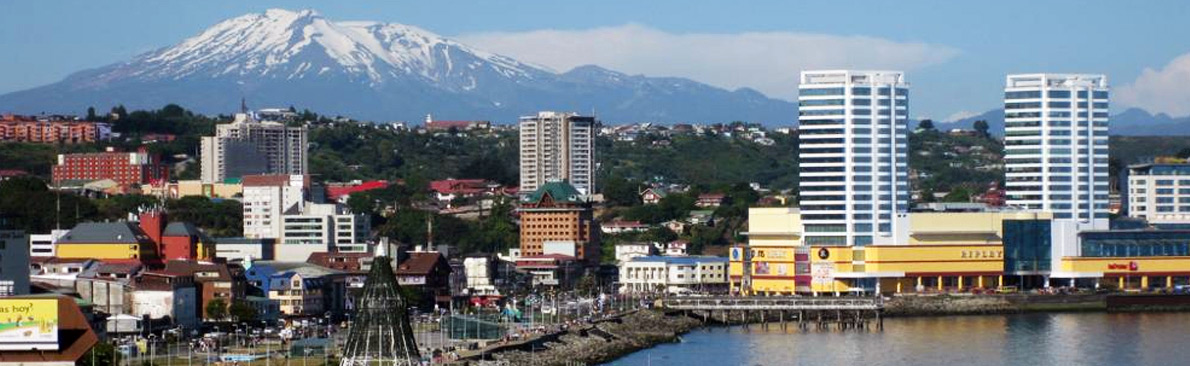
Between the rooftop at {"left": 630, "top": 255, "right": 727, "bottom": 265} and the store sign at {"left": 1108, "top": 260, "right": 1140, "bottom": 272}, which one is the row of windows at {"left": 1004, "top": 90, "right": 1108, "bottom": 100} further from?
the rooftop at {"left": 630, "top": 255, "right": 727, "bottom": 265}

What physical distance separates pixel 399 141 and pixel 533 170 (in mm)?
22115

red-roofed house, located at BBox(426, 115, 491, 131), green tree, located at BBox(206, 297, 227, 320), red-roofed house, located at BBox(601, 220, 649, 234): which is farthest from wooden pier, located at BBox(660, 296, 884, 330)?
red-roofed house, located at BBox(426, 115, 491, 131)

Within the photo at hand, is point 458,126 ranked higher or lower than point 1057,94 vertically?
higher

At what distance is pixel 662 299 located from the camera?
81.9m

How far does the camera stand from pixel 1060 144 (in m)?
88.1

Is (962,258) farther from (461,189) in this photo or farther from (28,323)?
(461,189)

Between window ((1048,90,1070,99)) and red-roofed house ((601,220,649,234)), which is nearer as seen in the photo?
window ((1048,90,1070,99))

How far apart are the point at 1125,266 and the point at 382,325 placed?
157 ft

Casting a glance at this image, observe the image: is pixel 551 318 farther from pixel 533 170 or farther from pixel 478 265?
pixel 533 170

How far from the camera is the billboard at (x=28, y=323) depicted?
4334 cm

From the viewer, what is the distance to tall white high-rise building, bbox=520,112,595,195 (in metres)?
139

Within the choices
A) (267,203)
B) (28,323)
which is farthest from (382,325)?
(267,203)

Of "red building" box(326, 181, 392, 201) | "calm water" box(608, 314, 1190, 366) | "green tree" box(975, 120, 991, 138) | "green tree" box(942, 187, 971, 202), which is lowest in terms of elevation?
"calm water" box(608, 314, 1190, 366)

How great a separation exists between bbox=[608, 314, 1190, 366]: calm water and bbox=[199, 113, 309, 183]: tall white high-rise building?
58643mm
